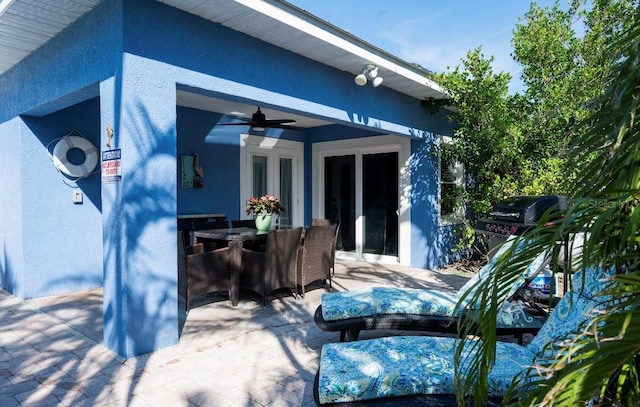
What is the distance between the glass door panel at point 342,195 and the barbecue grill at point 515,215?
3857mm

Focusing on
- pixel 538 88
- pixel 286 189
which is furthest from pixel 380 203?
pixel 538 88

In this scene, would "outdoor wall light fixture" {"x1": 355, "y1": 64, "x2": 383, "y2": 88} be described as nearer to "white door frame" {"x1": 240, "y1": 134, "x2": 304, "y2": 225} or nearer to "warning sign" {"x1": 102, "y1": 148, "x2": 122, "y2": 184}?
"warning sign" {"x1": 102, "y1": 148, "x2": 122, "y2": 184}

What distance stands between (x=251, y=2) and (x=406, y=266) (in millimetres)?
6241

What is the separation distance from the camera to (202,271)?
514cm

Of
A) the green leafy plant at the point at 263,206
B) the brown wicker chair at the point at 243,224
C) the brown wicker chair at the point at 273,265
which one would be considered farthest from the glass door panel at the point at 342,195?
the brown wicker chair at the point at 273,265

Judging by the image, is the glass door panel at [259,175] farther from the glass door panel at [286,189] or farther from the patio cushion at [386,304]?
the patio cushion at [386,304]

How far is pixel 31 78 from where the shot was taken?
5.21m

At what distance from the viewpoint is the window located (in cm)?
856

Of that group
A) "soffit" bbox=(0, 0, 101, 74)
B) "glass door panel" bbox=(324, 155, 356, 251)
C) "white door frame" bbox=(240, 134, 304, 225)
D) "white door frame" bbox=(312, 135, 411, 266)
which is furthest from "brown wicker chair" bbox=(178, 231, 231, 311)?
"glass door panel" bbox=(324, 155, 356, 251)

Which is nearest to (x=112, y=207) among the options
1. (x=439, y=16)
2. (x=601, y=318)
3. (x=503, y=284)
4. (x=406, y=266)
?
(x=503, y=284)

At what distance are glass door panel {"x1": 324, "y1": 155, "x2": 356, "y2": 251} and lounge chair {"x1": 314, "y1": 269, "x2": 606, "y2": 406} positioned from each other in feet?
22.3

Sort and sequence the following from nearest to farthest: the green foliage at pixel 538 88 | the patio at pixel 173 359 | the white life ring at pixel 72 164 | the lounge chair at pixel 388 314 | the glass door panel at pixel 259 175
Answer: the patio at pixel 173 359 < the lounge chair at pixel 388 314 < the white life ring at pixel 72 164 < the green foliage at pixel 538 88 < the glass door panel at pixel 259 175

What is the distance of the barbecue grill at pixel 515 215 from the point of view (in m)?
5.28

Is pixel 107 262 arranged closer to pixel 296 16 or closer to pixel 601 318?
pixel 296 16
